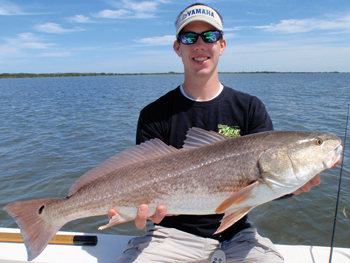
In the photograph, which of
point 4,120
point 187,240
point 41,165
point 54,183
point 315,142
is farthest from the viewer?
point 4,120

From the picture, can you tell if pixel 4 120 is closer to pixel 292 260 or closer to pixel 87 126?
pixel 87 126

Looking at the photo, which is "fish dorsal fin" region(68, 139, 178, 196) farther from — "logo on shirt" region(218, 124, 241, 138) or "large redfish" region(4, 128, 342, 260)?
"logo on shirt" region(218, 124, 241, 138)

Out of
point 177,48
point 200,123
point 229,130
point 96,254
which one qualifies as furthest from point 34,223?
point 177,48

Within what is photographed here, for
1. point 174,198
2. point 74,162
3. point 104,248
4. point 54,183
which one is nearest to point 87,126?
point 74,162

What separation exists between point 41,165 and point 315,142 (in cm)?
903

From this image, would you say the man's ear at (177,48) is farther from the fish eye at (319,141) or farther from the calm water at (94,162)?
the calm water at (94,162)

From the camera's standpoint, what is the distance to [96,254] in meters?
3.31

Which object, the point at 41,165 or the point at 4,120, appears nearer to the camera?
the point at 41,165

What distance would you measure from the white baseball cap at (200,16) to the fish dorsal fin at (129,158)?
157cm

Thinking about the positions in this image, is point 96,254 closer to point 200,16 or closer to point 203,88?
point 203,88

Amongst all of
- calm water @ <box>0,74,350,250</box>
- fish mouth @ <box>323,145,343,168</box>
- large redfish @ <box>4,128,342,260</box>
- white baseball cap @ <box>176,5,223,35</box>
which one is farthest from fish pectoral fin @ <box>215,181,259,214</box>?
calm water @ <box>0,74,350,250</box>

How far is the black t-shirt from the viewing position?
10.3 ft

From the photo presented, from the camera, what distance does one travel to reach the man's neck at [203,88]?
3.38 metres

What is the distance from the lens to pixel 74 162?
942 cm
